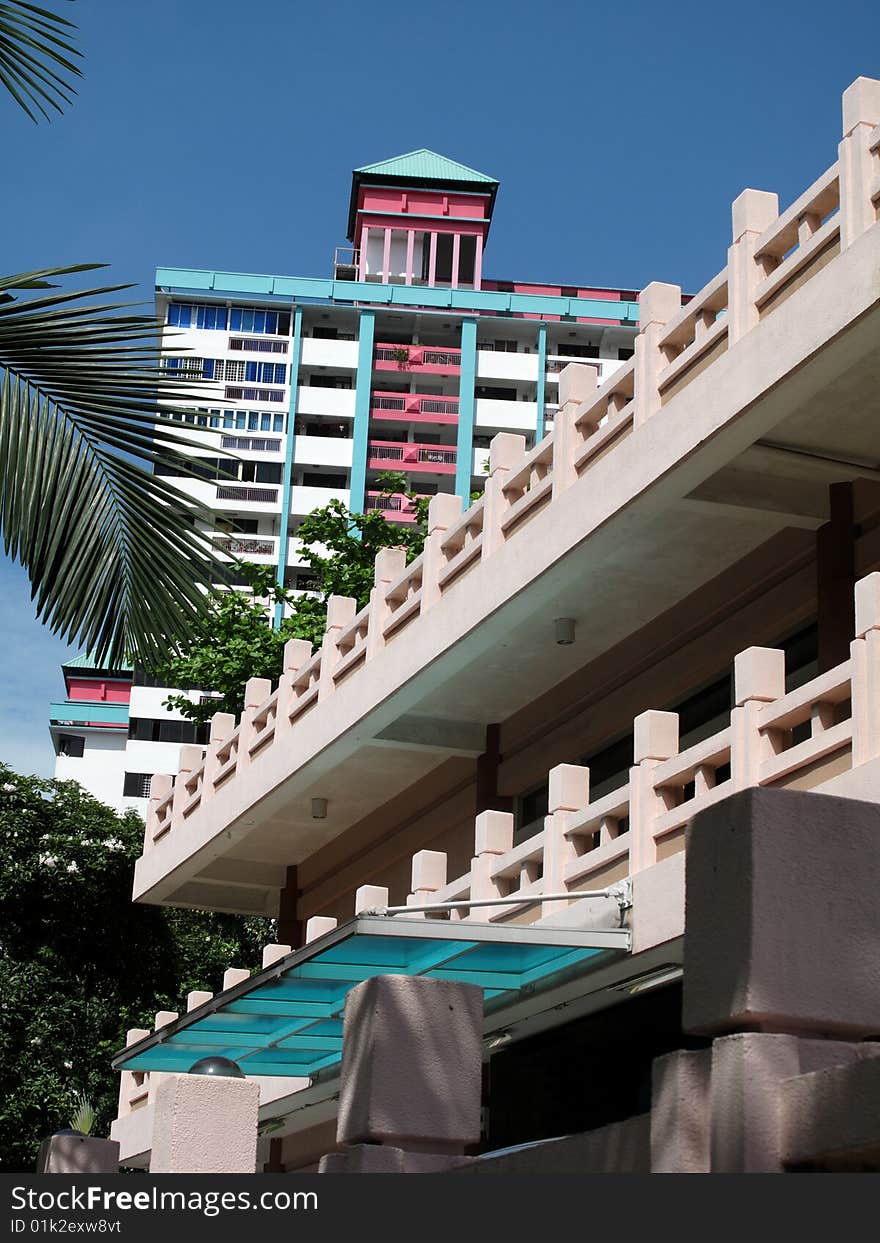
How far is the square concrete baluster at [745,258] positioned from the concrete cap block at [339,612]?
25.6 ft

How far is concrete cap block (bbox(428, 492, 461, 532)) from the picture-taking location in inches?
671

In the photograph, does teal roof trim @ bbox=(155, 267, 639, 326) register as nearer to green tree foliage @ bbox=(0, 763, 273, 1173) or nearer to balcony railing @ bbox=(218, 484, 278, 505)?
balcony railing @ bbox=(218, 484, 278, 505)

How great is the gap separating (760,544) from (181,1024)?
254 inches

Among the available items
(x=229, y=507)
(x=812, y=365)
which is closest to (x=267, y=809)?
(x=812, y=365)

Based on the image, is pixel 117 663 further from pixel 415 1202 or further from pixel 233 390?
pixel 233 390

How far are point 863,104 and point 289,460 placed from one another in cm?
7219

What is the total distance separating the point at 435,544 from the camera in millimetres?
16797

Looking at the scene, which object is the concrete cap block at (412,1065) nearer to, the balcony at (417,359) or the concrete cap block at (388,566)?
the concrete cap block at (388,566)

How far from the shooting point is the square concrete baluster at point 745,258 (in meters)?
12.0

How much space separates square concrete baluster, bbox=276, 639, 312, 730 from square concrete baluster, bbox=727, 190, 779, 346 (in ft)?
28.6

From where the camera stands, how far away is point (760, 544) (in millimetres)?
14242

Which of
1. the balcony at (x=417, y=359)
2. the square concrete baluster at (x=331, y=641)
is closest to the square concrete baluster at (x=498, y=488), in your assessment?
the square concrete baluster at (x=331, y=641)

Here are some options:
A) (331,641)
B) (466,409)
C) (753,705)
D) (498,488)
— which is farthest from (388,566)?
(466,409)

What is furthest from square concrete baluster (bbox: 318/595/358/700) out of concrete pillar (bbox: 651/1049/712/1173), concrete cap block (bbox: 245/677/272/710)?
concrete pillar (bbox: 651/1049/712/1173)
